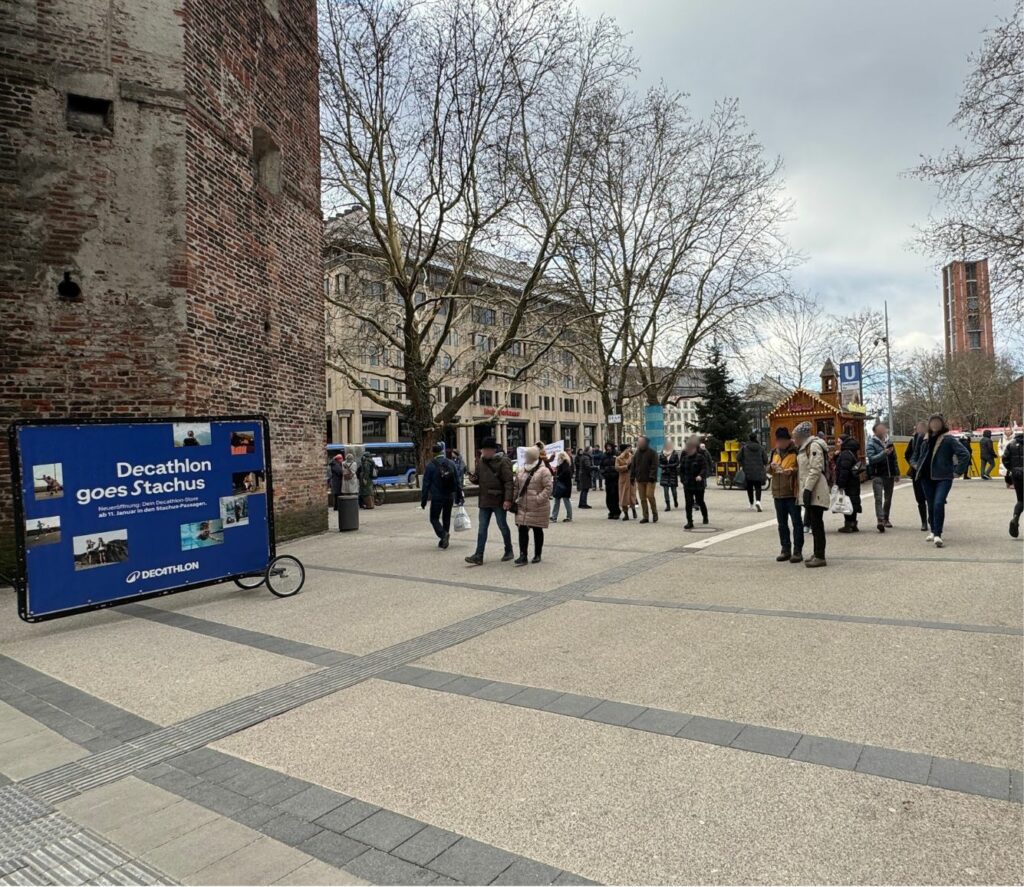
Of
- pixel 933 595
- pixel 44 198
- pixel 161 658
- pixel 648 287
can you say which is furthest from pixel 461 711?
pixel 648 287

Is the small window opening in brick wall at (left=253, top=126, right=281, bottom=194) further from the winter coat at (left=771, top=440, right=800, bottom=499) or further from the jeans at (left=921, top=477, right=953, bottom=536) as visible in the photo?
the jeans at (left=921, top=477, right=953, bottom=536)

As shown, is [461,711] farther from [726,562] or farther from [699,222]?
[699,222]

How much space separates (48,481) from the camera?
20.6ft

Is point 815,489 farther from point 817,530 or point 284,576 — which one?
point 284,576

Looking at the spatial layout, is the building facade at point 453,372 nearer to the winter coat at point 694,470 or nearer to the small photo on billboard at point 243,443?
the winter coat at point 694,470

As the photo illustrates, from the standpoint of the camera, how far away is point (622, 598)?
272 inches

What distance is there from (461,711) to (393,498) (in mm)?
19208

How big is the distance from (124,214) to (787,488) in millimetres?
9655

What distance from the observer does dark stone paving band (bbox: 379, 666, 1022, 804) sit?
3.04 m

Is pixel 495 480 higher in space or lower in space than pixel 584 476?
higher

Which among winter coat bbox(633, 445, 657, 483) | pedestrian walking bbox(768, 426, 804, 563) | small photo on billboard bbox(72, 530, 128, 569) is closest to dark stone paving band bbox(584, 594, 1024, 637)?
pedestrian walking bbox(768, 426, 804, 563)

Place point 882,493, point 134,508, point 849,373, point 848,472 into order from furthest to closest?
point 849,373 < point 882,493 < point 848,472 < point 134,508

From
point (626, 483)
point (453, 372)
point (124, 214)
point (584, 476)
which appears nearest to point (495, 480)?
point (626, 483)

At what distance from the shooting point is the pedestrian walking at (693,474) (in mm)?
12055
